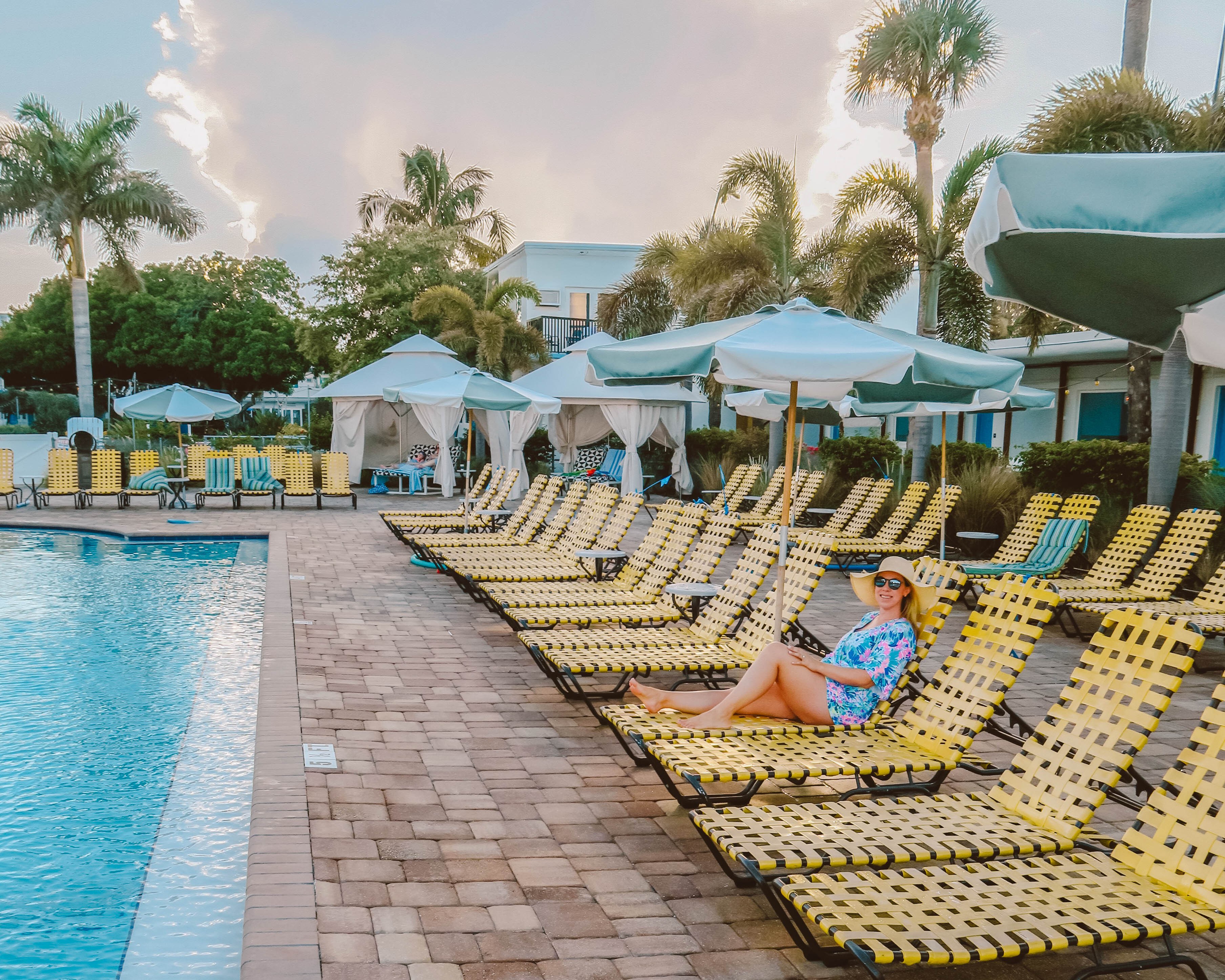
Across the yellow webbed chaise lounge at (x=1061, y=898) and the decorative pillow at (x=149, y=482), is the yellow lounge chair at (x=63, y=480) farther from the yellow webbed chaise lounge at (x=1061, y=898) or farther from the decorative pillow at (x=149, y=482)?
the yellow webbed chaise lounge at (x=1061, y=898)

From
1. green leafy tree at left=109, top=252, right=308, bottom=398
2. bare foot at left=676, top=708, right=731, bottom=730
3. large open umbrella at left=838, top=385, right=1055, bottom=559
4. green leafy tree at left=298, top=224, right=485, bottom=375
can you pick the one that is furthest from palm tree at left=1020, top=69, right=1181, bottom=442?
green leafy tree at left=109, top=252, right=308, bottom=398

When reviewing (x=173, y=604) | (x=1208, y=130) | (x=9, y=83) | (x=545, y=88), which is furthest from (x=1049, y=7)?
(x=9, y=83)

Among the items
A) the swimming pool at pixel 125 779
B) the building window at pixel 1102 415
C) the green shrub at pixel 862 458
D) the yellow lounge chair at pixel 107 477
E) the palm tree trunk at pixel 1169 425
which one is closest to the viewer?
the swimming pool at pixel 125 779

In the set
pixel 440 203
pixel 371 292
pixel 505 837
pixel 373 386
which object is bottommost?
pixel 505 837

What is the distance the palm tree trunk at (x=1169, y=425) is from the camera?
902 centimetres

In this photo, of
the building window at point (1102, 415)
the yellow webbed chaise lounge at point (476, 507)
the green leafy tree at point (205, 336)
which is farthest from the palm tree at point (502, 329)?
the green leafy tree at point (205, 336)

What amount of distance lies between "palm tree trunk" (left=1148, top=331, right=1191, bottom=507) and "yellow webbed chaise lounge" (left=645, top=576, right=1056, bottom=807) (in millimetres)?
6414

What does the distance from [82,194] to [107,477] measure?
31.7ft

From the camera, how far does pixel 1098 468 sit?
10828mm

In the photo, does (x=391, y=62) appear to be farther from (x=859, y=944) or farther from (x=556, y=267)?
(x=859, y=944)

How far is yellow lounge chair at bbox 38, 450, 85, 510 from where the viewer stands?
16.5m

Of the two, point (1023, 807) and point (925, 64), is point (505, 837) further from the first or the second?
point (925, 64)

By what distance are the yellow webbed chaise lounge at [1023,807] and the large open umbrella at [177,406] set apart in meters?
17.8

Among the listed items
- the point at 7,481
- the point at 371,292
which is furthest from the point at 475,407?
the point at 371,292
